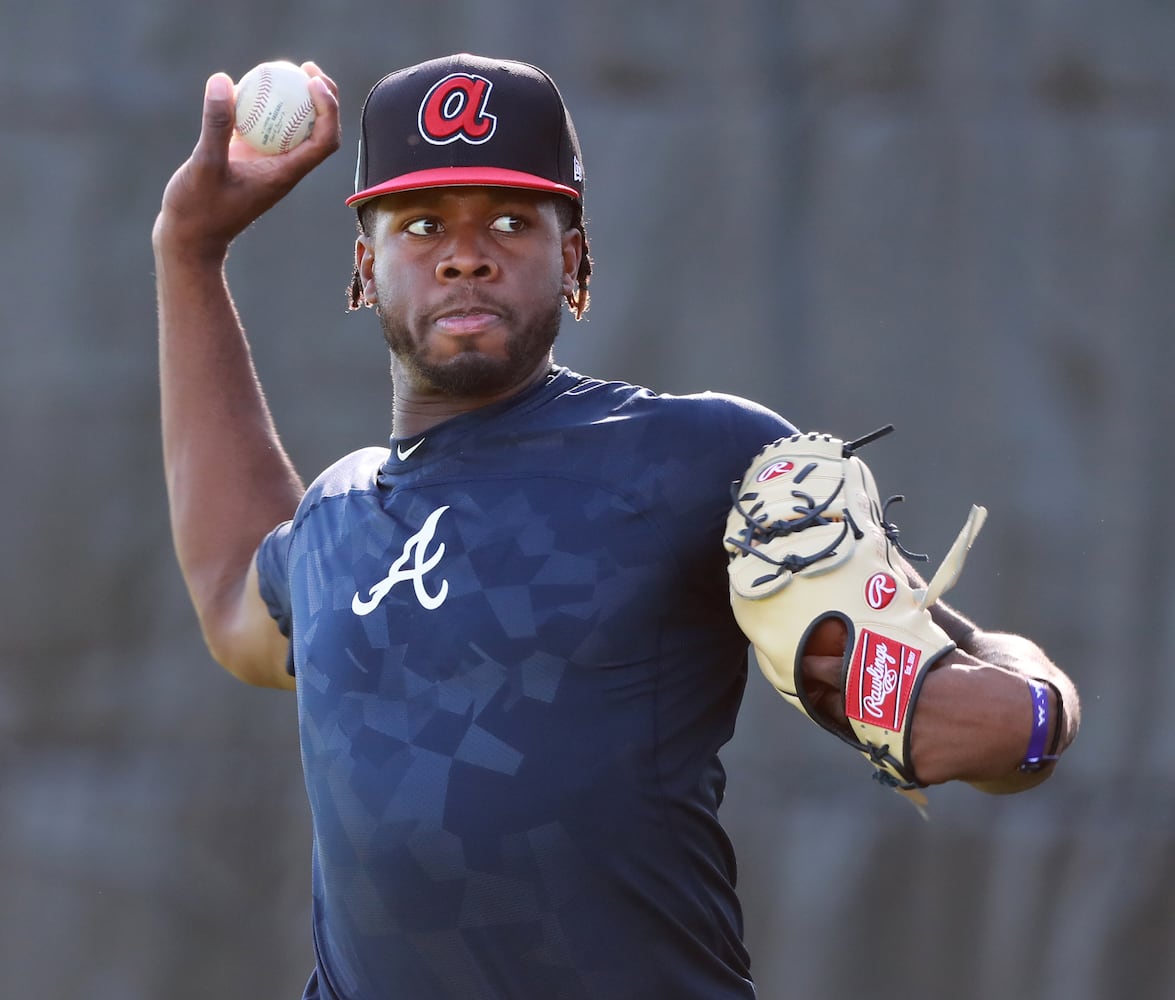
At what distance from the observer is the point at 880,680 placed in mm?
1697

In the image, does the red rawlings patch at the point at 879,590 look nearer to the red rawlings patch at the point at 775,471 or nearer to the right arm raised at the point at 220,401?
the red rawlings patch at the point at 775,471

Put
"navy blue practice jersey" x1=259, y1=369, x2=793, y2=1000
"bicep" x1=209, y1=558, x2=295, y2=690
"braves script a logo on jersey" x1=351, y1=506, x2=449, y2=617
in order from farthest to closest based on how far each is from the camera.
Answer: "bicep" x1=209, y1=558, x2=295, y2=690
"braves script a logo on jersey" x1=351, y1=506, x2=449, y2=617
"navy blue practice jersey" x1=259, y1=369, x2=793, y2=1000

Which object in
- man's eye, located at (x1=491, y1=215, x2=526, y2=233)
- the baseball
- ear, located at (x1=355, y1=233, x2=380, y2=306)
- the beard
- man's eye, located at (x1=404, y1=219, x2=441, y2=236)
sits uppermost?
the baseball

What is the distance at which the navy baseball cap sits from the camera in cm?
206

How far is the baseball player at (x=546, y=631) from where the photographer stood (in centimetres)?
176

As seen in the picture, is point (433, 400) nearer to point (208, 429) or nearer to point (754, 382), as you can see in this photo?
point (208, 429)

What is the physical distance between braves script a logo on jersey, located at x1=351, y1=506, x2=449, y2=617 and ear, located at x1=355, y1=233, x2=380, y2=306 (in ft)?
1.24

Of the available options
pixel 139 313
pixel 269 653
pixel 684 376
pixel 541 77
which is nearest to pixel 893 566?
pixel 541 77

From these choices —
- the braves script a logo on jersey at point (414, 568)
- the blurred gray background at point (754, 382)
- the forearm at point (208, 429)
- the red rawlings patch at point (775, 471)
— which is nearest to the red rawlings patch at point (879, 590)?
the red rawlings patch at point (775, 471)

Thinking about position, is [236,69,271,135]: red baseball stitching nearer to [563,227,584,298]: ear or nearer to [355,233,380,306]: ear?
[355,233,380,306]: ear

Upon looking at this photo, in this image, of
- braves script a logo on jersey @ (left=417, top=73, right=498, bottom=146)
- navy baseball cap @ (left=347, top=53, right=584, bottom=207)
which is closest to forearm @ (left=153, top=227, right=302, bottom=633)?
navy baseball cap @ (left=347, top=53, right=584, bottom=207)

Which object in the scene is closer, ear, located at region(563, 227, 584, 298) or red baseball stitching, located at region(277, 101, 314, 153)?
ear, located at region(563, 227, 584, 298)

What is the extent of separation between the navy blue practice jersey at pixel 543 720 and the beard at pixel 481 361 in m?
0.07

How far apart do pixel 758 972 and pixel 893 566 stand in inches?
70.2
